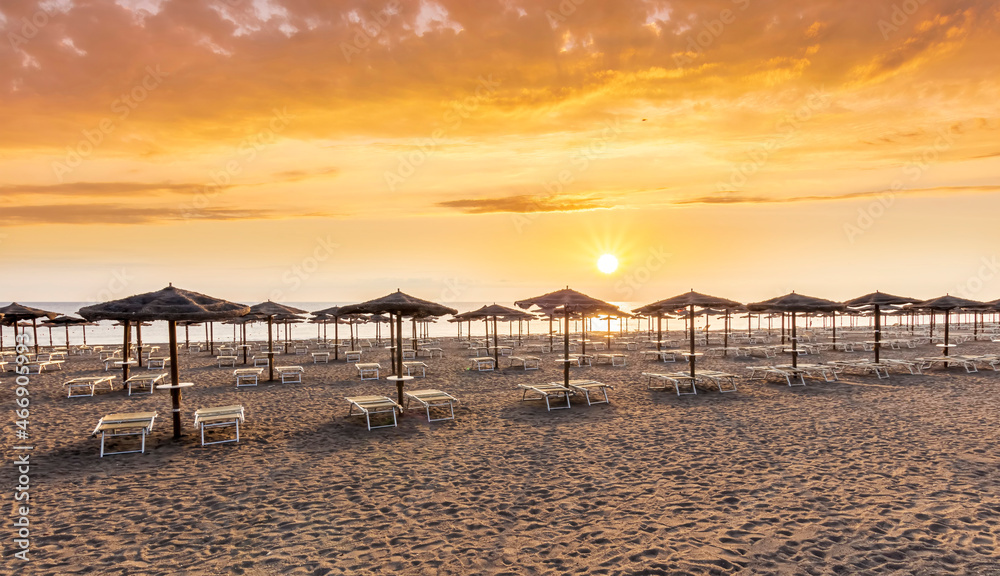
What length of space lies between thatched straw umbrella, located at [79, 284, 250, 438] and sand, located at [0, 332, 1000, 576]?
177 cm

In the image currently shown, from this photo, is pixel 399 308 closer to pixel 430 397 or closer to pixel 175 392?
pixel 430 397

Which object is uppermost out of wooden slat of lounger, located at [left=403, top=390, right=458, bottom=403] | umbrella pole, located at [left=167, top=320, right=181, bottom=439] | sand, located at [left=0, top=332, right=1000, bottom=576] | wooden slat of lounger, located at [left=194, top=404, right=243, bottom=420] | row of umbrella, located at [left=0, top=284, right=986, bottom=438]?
row of umbrella, located at [left=0, top=284, right=986, bottom=438]

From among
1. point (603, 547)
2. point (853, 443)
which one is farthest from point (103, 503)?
point (853, 443)

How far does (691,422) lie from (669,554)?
5671 mm

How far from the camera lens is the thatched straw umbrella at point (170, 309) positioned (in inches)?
317

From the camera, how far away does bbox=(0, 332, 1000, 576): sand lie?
14.9 ft

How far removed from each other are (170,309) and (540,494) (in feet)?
20.4

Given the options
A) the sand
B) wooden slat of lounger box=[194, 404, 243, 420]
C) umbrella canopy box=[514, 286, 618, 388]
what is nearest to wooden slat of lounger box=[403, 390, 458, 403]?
the sand

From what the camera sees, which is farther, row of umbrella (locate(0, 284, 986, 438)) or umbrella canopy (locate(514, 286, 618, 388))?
umbrella canopy (locate(514, 286, 618, 388))

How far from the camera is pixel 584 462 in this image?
7.39m

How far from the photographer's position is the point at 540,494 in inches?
241

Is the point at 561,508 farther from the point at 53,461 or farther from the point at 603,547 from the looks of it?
the point at 53,461

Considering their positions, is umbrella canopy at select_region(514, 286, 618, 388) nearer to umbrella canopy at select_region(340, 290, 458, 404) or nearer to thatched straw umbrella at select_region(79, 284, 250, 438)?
umbrella canopy at select_region(340, 290, 458, 404)

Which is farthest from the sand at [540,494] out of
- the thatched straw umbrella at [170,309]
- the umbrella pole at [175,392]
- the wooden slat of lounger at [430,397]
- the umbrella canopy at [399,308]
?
the thatched straw umbrella at [170,309]
